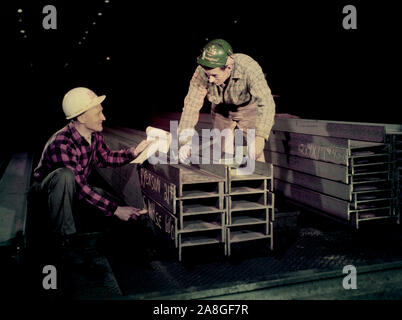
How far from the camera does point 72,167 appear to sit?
4.32 metres

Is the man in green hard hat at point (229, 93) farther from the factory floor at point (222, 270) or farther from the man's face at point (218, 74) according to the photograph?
the factory floor at point (222, 270)

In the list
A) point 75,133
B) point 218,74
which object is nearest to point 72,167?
point 75,133

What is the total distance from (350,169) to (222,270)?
212 cm

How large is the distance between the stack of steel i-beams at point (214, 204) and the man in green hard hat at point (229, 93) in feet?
1.24

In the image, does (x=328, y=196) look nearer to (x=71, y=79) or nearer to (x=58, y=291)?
(x=58, y=291)

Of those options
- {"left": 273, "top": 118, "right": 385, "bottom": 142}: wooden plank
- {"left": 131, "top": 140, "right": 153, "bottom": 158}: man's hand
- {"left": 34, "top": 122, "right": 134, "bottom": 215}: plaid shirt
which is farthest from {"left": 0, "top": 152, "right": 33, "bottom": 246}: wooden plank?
{"left": 273, "top": 118, "right": 385, "bottom": 142}: wooden plank

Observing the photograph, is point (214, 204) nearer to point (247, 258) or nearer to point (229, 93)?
point (247, 258)

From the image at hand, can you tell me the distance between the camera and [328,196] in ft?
16.7

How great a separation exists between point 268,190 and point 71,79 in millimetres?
29199

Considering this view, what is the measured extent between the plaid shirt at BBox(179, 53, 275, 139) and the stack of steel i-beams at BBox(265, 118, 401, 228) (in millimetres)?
1047

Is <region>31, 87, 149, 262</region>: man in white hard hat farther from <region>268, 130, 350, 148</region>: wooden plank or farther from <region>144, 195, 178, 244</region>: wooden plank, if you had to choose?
<region>268, 130, 350, 148</region>: wooden plank

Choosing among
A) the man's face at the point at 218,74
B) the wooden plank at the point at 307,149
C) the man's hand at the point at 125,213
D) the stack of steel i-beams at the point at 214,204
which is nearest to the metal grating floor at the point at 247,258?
the stack of steel i-beams at the point at 214,204

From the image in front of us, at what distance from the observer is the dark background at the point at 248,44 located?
10680 millimetres

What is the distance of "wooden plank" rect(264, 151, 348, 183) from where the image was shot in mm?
4795
